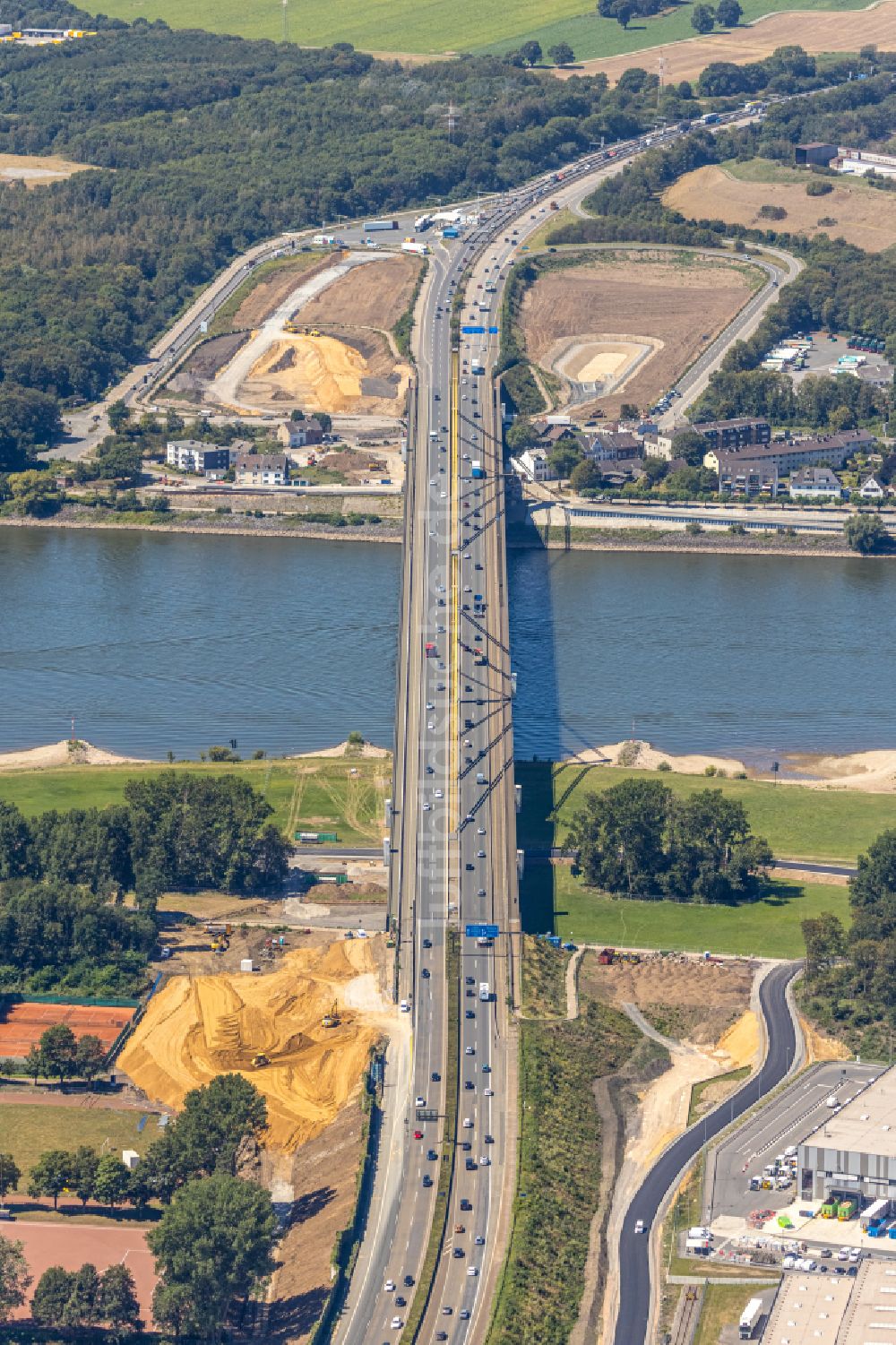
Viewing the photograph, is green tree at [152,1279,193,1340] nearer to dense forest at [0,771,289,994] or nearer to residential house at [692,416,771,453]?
dense forest at [0,771,289,994]

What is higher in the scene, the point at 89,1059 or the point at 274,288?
the point at 274,288

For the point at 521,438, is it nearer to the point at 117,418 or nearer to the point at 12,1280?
the point at 117,418

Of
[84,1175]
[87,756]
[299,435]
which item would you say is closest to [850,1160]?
[84,1175]

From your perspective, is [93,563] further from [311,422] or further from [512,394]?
[512,394]

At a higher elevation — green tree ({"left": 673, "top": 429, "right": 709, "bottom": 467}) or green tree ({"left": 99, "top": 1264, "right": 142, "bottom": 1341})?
green tree ({"left": 673, "top": 429, "right": 709, "bottom": 467})

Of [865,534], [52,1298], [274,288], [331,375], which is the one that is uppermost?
[274,288]

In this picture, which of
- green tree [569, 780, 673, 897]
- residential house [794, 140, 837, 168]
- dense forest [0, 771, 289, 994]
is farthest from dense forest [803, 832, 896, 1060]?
residential house [794, 140, 837, 168]

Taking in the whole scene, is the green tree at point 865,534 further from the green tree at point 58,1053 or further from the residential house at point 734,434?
the green tree at point 58,1053
